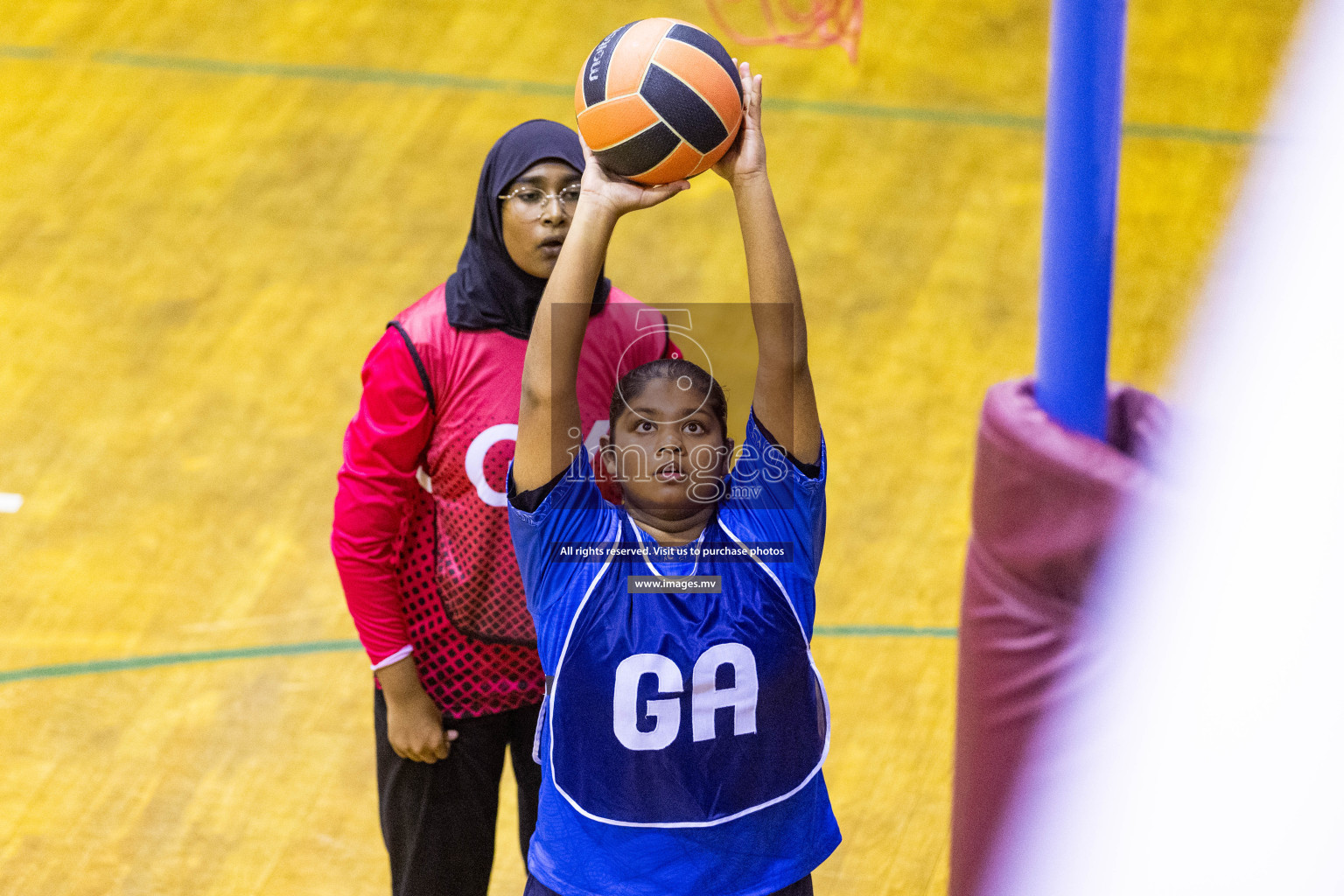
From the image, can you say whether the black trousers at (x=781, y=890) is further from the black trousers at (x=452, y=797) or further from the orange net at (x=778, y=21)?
the orange net at (x=778, y=21)

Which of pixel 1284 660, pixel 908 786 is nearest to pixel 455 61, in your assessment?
pixel 908 786

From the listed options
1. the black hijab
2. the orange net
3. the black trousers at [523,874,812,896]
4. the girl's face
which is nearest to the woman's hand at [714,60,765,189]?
the girl's face

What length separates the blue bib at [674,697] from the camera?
167cm

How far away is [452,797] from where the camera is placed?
224 cm

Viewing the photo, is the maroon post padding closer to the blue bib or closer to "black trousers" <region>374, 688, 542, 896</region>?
the blue bib

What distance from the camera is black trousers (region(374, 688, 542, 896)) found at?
87.7 inches

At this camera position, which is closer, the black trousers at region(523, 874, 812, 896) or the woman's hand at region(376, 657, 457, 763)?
the black trousers at region(523, 874, 812, 896)

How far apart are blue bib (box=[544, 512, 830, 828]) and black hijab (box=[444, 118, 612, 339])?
51 cm

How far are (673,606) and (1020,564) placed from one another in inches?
21.3

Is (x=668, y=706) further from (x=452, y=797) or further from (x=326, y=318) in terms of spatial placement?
(x=326, y=318)

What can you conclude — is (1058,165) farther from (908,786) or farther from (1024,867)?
(908,786)

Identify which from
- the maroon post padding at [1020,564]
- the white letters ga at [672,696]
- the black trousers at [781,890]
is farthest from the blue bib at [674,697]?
the maroon post padding at [1020,564]

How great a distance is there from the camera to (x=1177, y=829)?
3.62ft

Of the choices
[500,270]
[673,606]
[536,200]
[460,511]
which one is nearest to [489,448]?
[460,511]
